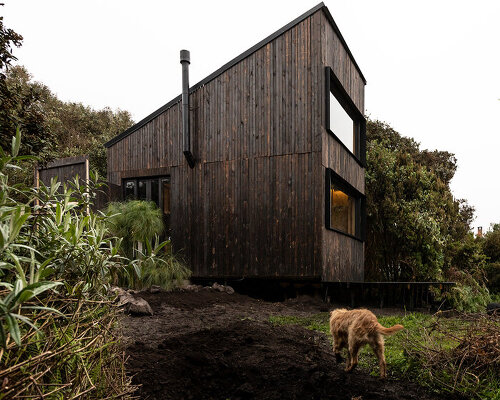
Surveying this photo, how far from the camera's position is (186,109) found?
33.8 ft

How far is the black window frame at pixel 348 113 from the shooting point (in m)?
9.08

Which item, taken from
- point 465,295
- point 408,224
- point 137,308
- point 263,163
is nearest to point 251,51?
point 263,163

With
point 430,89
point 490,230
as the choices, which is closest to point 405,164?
point 490,230

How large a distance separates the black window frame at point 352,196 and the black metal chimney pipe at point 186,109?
390 centimetres

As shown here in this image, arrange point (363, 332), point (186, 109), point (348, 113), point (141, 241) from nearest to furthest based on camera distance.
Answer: point (363, 332), point (141, 241), point (186, 109), point (348, 113)

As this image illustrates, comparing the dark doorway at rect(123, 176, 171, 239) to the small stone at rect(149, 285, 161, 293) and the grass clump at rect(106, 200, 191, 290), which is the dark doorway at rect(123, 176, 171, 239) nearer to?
the grass clump at rect(106, 200, 191, 290)

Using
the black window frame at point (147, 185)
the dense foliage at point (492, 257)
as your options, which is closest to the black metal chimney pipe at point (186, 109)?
the black window frame at point (147, 185)

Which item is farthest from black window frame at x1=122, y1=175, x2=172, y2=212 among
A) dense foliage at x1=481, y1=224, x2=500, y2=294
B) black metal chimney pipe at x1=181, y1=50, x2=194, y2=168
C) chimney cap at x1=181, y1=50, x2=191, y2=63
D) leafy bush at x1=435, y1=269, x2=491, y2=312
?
dense foliage at x1=481, y1=224, x2=500, y2=294

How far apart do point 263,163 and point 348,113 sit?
419cm

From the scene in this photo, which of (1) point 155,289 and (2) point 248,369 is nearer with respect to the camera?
(2) point 248,369

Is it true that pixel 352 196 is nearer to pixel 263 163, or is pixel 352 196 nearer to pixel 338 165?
pixel 338 165

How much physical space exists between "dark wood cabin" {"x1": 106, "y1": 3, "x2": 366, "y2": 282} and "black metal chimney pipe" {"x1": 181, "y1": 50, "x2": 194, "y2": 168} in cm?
16

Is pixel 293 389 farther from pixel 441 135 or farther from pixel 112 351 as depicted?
pixel 441 135

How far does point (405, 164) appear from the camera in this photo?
48.3ft
